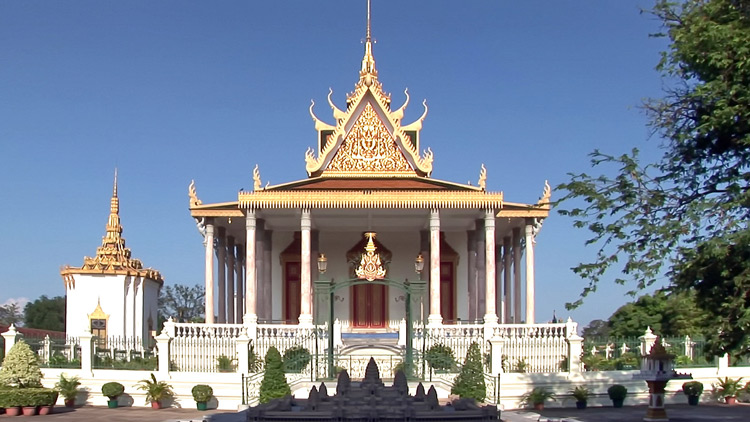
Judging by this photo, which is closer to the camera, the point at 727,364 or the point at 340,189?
the point at 727,364


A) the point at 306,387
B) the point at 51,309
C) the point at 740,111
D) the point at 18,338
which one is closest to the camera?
the point at 740,111

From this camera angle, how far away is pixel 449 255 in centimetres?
3366

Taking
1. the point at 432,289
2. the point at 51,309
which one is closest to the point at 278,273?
the point at 432,289

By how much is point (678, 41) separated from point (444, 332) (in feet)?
47.4

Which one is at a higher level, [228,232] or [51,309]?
[228,232]

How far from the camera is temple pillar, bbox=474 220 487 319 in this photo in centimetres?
3036

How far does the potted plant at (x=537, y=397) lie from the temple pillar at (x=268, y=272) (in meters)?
11.9

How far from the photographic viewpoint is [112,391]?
2159 cm

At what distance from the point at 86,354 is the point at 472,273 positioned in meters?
14.2

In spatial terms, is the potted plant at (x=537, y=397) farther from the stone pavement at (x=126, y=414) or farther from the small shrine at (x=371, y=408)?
the small shrine at (x=371, y=408)

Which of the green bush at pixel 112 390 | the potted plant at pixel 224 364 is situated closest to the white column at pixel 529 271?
the potted plant at pixel 224 364

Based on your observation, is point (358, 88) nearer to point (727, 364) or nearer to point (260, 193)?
point (260, 193)

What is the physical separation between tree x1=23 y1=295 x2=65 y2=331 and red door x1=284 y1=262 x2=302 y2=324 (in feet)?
105

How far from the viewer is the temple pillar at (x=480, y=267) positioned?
99.6 ft
